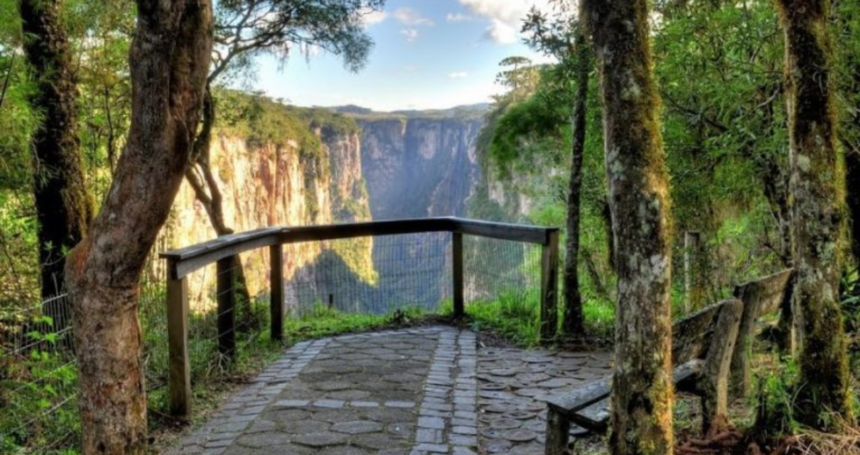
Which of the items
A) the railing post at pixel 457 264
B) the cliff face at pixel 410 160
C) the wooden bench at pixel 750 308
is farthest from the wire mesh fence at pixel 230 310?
the cliff face at pixel 410 160

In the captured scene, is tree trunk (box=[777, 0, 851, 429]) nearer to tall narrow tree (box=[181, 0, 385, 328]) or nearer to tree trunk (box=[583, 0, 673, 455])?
tree trunk (box=[583, 0, 673, 455])

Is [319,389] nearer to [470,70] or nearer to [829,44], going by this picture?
[829,44]

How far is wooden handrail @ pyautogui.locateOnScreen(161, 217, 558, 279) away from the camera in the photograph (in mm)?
3914

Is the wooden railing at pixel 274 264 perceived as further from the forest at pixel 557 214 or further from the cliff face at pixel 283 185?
the cliff face at pixel 283 185

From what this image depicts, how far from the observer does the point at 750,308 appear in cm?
309

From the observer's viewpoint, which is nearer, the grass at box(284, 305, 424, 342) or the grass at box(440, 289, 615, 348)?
the grass at box(440, 289, 615, 348)

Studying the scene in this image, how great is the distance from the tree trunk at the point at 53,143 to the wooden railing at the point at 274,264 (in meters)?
1.29

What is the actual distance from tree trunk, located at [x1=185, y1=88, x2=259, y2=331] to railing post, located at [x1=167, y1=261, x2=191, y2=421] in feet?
7.86

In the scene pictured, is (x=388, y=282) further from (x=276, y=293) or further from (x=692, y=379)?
(x=692, y=379)

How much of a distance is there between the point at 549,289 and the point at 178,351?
11.2 feet

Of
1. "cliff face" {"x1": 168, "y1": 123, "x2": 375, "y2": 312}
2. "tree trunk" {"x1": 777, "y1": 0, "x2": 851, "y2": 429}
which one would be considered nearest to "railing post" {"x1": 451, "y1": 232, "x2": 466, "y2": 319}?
"tree trunk" {"x1": 777, "y1": 0, "x2": 851, "y2": 429}

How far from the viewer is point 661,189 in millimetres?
1948

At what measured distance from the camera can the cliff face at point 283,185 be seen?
2883cm

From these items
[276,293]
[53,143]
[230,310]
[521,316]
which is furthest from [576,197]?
[53,143]
